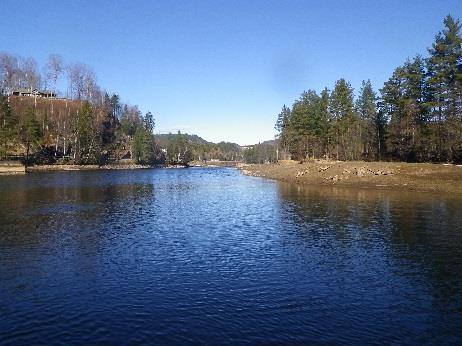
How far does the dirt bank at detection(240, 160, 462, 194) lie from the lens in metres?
67.1

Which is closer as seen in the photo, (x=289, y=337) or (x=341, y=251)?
(x=289, y=337)

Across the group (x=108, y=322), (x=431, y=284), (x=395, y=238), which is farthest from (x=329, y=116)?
(x=108, y=322)

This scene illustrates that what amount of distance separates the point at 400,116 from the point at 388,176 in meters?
25.3

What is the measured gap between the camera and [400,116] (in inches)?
3767

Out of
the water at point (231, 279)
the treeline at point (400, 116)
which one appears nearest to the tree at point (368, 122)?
the treeline at point (400, 116)

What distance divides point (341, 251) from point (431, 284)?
753cm

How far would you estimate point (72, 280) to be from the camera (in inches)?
835

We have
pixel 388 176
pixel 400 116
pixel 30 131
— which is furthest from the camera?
pixel 30 131

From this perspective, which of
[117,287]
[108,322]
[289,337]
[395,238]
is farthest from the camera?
[395,238]

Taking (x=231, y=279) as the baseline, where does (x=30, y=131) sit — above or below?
above

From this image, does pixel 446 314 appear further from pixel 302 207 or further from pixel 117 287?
pixel 302 207

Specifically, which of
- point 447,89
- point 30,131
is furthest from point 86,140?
point 447,89

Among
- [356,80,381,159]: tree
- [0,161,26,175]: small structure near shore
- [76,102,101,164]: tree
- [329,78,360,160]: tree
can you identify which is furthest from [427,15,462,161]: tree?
[76,102,101,164]: tree

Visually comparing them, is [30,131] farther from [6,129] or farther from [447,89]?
[447,89]
